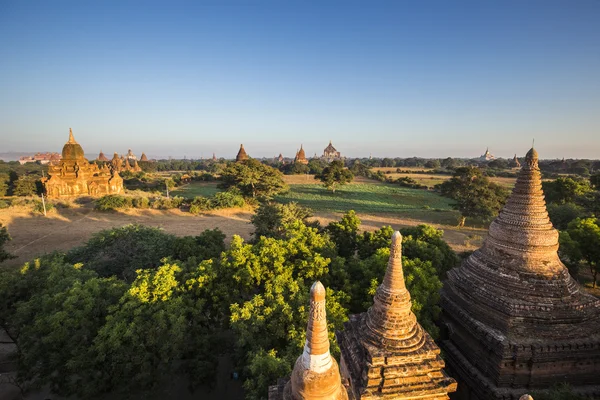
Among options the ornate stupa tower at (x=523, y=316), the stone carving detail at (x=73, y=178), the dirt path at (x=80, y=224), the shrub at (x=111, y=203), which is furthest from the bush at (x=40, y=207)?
the ornate stupa tower at (x=523, y=316)

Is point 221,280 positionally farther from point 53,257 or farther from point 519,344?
point 519,344

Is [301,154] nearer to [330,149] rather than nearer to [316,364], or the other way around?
[330,149]

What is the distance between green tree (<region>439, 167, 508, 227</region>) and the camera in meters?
33.4

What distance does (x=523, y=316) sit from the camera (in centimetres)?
948

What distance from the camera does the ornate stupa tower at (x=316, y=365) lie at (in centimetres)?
467

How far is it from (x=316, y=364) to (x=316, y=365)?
0.02 metres

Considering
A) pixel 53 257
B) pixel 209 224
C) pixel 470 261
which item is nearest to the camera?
pixel 470 261

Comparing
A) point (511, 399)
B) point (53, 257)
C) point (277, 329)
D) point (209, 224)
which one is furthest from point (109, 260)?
point (511, 399)

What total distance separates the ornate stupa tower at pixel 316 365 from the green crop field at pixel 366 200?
4068 cm

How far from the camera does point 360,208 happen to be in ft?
156

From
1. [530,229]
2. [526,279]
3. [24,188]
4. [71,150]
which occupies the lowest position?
[24,188]

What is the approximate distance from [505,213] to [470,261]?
7.09 ft

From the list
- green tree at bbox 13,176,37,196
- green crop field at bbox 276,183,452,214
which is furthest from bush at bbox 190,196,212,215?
green tree at bbox 13,176,37,196

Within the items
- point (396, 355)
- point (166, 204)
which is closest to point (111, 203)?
point (166, 204)
